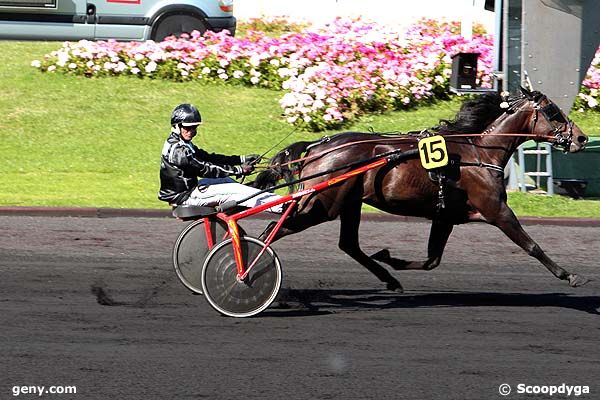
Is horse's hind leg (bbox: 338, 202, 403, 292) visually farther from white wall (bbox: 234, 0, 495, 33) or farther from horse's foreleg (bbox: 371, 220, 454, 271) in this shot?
white wall (bbox: 234, 0, 495, 33)

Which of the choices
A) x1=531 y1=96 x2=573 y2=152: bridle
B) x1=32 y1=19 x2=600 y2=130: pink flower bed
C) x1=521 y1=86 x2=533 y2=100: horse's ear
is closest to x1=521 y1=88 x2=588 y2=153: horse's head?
x1=531 y1=96 x2=573 y2=152: bridle

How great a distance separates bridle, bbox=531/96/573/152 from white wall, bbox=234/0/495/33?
15.3 metres

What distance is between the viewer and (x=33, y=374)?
6.73 metres

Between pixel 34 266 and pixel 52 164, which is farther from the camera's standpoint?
pixel 52 164

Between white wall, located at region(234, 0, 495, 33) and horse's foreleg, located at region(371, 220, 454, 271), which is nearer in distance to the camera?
horse's foreleg, located at region(371, 220, 454, 271)

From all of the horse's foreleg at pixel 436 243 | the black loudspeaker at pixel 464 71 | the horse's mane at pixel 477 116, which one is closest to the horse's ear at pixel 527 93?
the horse's mane at pixel 477 116

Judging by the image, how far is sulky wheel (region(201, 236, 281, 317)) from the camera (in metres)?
8.20

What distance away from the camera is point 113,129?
16.3 metres

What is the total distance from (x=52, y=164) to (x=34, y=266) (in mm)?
5197

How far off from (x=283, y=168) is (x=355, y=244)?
2.83 ft

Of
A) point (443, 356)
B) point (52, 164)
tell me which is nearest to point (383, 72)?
point (52, 164)

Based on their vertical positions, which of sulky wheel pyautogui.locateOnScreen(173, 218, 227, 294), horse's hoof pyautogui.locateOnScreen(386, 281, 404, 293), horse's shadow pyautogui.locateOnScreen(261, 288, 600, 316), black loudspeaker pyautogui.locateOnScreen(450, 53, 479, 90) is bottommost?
horse's shadow pyautogui.locateOnScreen(261, 288, 600, 316)

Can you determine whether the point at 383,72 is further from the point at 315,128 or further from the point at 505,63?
the point at 505,63

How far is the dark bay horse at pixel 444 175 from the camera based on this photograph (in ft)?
28.4
